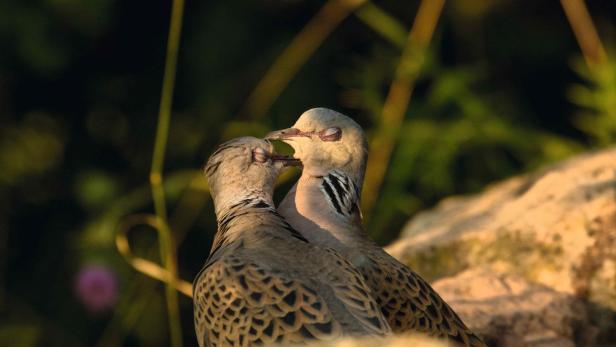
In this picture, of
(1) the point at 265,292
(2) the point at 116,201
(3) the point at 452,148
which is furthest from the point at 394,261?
(2) the point at 116,201

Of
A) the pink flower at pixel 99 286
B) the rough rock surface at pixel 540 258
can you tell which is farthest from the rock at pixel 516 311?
the pink flower at pixel 99 286

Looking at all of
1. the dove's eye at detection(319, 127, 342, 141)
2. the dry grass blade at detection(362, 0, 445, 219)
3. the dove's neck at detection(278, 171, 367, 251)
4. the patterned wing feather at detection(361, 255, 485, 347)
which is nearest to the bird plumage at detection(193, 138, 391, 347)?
the dove's neck at detection(278, 171, 367, 251)

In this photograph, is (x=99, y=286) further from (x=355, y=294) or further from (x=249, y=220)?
(x=355, y=294)

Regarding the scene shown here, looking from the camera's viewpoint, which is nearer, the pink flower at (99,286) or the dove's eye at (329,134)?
the dove's eye at (329,134)

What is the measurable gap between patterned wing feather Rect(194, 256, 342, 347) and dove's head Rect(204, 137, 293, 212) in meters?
0.37

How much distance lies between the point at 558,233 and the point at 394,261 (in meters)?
0.95

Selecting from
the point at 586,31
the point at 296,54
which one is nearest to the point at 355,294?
the point at 586,31

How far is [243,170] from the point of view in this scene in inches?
152

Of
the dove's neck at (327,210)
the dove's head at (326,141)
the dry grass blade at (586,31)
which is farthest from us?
the dry grass blade at (586,31)

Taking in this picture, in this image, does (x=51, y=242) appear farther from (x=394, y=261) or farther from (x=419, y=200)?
(x=394, y=261)

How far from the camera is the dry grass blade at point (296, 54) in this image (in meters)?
6.39

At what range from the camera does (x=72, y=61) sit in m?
6.96

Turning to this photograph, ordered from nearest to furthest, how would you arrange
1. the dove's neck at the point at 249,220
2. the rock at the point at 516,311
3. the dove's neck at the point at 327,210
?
the dove's neck at the point at 249,220
the dove's neck at the point at 327,210
the rock at the point at 516,311

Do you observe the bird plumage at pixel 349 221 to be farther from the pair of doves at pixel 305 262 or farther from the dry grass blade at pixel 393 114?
the dry grass blade at pixel 393 114
